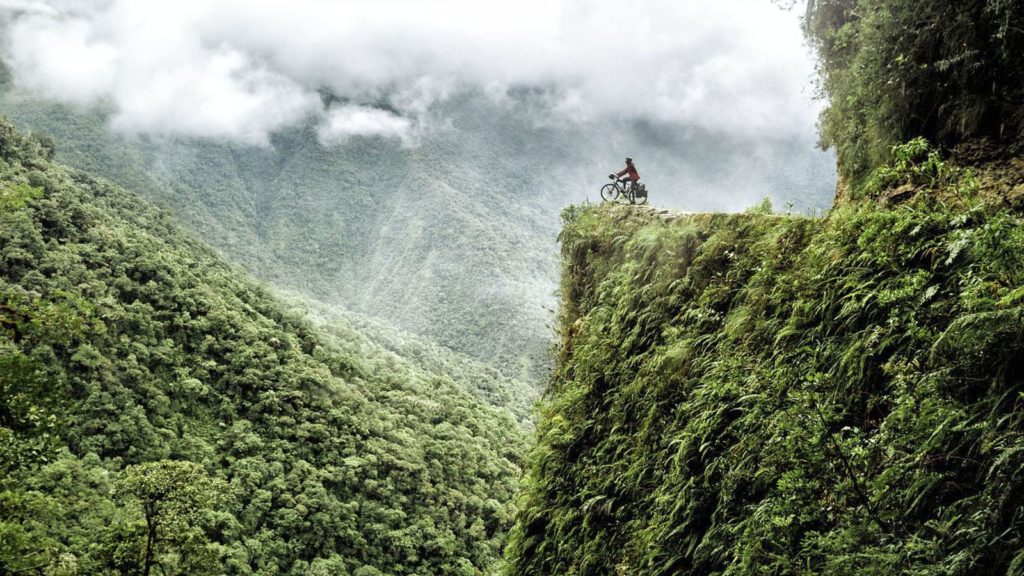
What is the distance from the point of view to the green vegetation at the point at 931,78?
554 centimetres

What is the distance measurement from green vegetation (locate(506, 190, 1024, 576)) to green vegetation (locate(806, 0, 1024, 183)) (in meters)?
0.82

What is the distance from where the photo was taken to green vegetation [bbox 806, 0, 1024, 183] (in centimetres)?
554

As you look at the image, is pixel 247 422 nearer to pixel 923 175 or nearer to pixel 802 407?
pixel 923 175

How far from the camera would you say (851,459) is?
3828mm

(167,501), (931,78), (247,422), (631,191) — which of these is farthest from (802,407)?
(247,422)

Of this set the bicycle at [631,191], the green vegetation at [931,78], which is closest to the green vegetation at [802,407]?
the green vegetation at [931,78]

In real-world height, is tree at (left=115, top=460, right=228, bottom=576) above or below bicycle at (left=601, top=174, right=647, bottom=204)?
below

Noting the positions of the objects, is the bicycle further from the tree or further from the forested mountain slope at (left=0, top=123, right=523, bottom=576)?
the forested mountain slope at (left=0, top=123, right=523, bottom=576)

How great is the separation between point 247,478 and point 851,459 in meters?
66.1

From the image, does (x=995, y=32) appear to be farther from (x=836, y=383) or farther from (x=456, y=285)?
(x=456, y=285)

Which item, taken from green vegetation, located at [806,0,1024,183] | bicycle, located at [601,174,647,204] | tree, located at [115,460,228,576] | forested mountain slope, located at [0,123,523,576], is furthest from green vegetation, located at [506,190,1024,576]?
forested mountain slope, located at [0,123,523,576]

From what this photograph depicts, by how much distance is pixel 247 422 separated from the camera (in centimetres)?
6838

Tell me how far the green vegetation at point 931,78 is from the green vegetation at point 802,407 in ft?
2.70

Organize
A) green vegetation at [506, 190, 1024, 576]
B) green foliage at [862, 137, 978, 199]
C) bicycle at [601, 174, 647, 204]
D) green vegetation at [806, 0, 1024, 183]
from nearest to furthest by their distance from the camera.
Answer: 1. green vegetation at [506, 190, 1024, 576]
2. green foliage at [862, 137, 978, 199]
3. green vegetation at [806, 0, 1024, 183]
4. bicycle at [601, 174, 647, 204]
